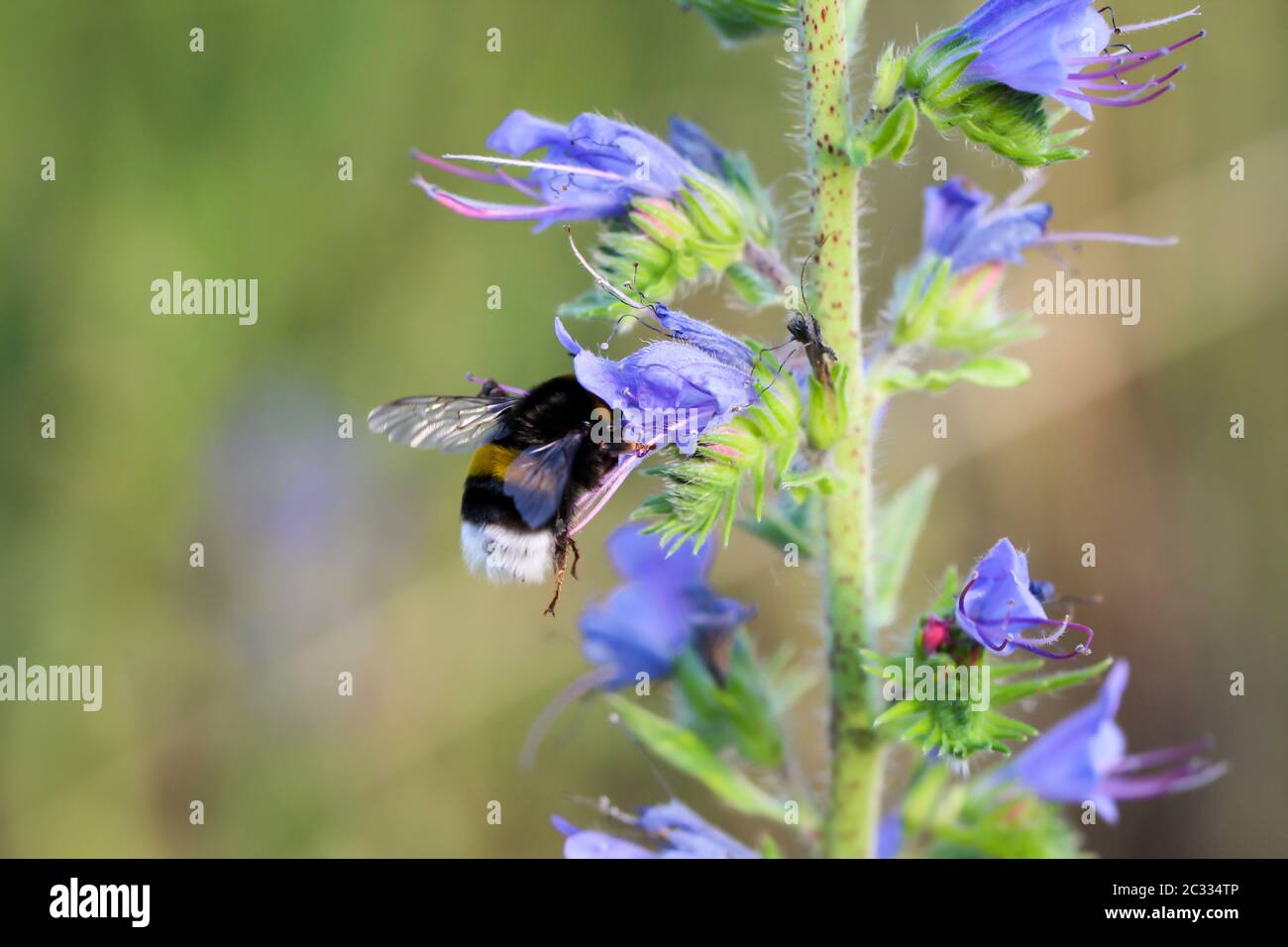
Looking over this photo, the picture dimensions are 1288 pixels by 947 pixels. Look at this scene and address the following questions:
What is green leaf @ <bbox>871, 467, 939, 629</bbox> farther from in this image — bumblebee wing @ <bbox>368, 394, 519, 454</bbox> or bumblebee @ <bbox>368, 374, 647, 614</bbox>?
bumblebee wing @ <bbox>368, 394, 519, 454</bbox>

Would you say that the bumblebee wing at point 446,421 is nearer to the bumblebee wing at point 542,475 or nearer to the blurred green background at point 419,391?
the bumblebee wing at point 542,475

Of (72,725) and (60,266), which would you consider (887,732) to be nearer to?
(72,725)

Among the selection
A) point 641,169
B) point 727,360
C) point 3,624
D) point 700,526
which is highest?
point 641,169

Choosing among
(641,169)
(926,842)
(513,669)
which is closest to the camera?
(641,169)

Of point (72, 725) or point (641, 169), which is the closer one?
point (641, 169)

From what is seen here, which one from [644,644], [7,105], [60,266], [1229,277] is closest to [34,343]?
[60,266]

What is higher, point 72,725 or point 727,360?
point 727,360
